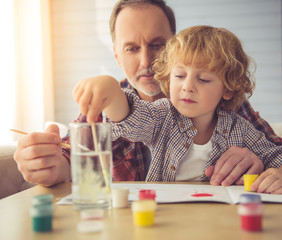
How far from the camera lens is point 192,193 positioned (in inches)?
36.5

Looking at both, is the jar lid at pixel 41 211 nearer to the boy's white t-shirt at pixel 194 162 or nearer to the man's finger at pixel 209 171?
the man's finger at pixel 209 171

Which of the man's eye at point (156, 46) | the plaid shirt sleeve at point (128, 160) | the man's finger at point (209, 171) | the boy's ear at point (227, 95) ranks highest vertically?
the man's eye at point (156, 46)

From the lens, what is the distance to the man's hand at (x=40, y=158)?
100cm

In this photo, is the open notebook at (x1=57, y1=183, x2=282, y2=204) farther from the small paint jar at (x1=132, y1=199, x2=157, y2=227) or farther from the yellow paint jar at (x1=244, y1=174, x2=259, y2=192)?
the small paint jar at (x1=132, y1=199, x2=157, y2=227)

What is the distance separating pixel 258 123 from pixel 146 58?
23.7 inches

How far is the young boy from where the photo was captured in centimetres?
128

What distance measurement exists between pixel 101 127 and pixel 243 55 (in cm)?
95

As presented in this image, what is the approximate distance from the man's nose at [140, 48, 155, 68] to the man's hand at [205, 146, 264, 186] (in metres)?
0.72

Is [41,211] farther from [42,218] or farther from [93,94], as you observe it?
[93,94]

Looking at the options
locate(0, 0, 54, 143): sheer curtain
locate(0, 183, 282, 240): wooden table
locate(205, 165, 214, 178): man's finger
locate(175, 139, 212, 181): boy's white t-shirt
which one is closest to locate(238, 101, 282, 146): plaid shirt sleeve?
locate(175, 139, 212, 181): boy's white t-shirt

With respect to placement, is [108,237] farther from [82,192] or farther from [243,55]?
[243,55]

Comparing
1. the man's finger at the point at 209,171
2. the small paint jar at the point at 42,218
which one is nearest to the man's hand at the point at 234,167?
the man's finger at the point at 209,171

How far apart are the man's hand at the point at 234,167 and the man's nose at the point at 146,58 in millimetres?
717

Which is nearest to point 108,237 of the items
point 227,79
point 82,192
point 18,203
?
point 82,192
